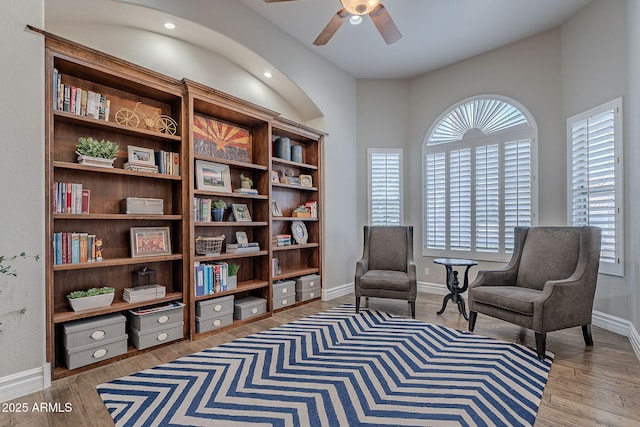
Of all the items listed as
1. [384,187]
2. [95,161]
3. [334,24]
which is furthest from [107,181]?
[384,187]

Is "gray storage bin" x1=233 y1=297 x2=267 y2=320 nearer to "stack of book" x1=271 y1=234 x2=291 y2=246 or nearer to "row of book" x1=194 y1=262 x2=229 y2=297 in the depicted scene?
"row of book" x1=194 y1=262 x2=229 y2=297

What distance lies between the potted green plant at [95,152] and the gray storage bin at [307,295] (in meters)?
2.64

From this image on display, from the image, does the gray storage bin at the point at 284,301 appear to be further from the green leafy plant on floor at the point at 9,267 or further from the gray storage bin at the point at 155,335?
the green leafy plant on floor at the point at 9,267

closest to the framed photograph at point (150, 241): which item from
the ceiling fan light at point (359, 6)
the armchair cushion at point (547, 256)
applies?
the ceiling fan light at point (359, 6)

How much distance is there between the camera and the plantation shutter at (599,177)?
10.6 feet

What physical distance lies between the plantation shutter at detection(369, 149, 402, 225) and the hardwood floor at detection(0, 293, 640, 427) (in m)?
2.05

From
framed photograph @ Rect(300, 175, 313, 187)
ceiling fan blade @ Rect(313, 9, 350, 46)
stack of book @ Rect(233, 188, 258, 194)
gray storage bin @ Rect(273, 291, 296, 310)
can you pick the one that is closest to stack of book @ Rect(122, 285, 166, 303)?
stack of book @ Rect(233, 188, 258, 194)

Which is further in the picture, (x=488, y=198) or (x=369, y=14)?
(x=488, y=198)

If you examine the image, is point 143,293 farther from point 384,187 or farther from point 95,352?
point 384,187

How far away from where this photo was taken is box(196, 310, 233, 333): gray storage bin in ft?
10.2

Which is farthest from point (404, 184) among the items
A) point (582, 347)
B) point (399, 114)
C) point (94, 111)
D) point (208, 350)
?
point (94, 111)

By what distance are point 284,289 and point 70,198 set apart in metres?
2.41

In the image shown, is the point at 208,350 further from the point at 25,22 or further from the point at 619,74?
the point at 619,74

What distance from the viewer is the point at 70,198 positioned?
8.05 feet
